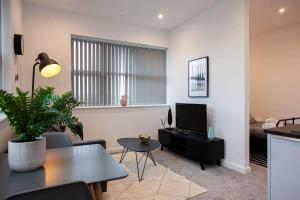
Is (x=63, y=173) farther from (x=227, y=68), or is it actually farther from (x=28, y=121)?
(x=227, y=68)

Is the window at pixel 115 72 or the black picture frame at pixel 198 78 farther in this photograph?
the window at pixel 115 72

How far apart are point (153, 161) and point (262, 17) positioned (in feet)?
11.9

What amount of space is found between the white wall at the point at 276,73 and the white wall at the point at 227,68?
2235mm

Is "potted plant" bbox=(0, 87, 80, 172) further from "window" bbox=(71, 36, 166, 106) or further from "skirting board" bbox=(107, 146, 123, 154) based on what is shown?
"skirting board" bbox=(107, 146, 123, 154)

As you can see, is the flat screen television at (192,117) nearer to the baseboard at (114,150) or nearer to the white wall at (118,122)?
the white wall at (118,122)

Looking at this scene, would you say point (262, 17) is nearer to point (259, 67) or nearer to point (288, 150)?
point (259, 67)

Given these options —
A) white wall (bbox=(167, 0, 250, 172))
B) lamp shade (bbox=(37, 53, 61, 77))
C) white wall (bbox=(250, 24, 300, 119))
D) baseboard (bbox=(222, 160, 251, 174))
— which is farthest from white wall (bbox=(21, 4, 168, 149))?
white wall (bbox=(250, 24, 300, 119))

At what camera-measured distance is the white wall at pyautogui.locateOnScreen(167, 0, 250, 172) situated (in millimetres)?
2922

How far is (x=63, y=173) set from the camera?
1.11 meters

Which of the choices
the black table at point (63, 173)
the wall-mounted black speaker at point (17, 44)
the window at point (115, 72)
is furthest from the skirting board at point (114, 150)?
the black table at point (63, 173)

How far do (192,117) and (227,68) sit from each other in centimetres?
107

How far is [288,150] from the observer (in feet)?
4.98

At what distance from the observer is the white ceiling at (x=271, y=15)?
11.0ft

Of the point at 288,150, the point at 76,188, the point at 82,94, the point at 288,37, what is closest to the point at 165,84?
the point at 82,94
